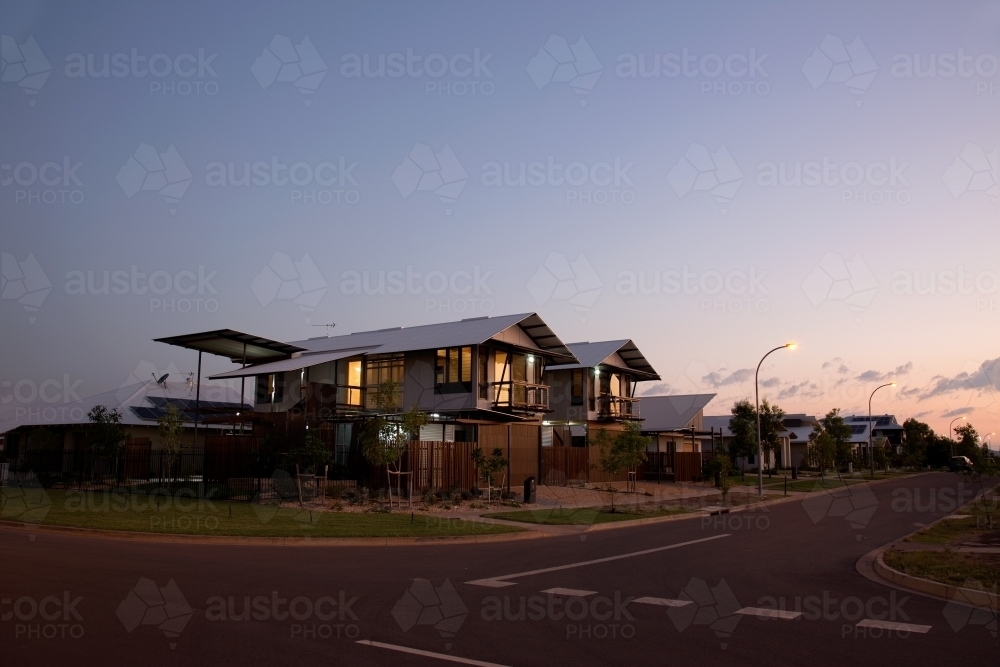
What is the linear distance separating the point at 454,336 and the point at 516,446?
6310mm

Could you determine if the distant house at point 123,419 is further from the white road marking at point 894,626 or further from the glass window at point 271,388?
the white road marking at point 894,626

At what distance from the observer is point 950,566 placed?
14.3 meters

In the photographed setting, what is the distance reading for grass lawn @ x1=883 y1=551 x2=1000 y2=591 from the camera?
41.8ft

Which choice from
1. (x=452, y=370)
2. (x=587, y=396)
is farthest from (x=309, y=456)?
(x=587, y=396)

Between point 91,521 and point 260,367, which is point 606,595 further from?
point 260,367

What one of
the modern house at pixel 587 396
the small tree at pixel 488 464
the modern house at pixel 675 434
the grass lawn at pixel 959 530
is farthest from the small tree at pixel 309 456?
the modern house at pixel 675 434

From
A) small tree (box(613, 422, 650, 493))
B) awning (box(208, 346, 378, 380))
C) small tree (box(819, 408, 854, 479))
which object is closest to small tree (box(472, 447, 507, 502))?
small tree (box(613, 422, 650, 493))

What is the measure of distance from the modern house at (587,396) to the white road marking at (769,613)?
36422 millimetres

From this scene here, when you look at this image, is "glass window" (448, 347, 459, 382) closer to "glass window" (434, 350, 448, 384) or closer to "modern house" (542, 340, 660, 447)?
"glass window" (434, 350, 448, 384)

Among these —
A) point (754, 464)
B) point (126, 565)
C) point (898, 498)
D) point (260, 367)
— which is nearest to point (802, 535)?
point (126, 565)

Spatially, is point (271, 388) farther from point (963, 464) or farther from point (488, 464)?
point (963, 464)

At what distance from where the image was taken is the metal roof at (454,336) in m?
38.8

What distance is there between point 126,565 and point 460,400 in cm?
2510

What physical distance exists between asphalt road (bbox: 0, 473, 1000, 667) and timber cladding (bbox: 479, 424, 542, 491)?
17.1m
